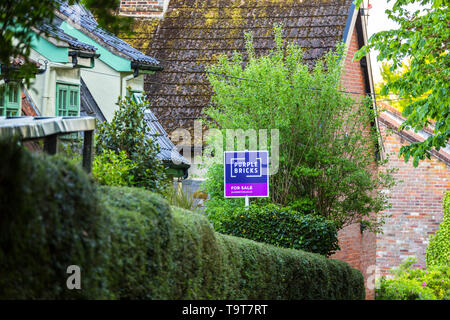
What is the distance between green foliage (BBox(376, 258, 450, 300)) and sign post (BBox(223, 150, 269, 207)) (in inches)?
230

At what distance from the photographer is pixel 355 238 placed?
22.2 meters

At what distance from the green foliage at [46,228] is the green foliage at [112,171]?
4.18 metres

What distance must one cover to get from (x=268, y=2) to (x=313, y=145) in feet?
27.1

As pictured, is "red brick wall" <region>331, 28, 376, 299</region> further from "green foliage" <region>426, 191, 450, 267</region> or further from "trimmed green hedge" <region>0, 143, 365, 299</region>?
"trimmed green hedge" <region>0, 143, 365, 299</region>

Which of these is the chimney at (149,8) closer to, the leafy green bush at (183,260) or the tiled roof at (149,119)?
the tiled roof at (149,119)

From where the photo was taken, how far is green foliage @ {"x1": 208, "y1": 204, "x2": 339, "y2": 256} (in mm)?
13539

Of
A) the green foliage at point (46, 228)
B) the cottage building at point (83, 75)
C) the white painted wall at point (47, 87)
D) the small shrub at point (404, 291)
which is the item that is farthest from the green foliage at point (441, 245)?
the green foliage at point (46, 228)

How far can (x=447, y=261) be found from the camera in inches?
952

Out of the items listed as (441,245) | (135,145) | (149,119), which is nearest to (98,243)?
(135,145)

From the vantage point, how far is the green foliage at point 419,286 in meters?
18.8

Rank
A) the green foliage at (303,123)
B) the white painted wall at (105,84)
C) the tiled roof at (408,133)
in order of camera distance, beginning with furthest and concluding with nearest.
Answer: the tiled roof at (408,133) → the green foliage at (303,123) → the white painted wall at (105,84)

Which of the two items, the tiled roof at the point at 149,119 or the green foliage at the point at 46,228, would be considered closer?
the green foliage at the point at 46,228
